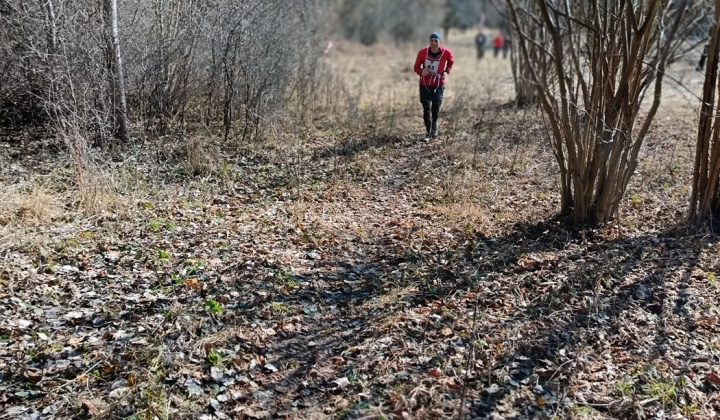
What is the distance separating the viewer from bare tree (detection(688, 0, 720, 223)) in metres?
5.77

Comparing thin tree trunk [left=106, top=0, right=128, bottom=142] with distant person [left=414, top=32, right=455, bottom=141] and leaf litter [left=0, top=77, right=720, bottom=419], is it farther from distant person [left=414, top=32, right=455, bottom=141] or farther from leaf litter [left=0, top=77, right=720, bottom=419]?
distant person [left=414, top=32, right=455, bottom=141]

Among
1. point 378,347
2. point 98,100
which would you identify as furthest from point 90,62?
point 378,347

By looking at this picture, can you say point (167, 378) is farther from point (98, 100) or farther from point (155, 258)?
point (98, 100)

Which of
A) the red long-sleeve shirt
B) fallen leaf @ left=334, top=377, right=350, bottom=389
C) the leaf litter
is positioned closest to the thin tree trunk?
the leaf litter

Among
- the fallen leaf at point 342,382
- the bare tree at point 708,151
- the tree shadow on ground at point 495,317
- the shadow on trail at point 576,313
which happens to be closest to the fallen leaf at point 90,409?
the tree shadow on ground at point 495,317

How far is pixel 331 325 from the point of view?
4.69m

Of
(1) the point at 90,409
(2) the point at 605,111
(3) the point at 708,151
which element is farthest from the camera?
(3) the point at 708,151

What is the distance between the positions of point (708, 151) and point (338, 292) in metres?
4.18

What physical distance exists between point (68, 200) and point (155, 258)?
1730 millimetres

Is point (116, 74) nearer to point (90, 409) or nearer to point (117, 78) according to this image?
point (117, 78)

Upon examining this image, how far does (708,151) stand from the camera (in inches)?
243

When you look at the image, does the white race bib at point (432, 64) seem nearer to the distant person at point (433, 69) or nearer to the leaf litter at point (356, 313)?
the distant person at point (433, 69)

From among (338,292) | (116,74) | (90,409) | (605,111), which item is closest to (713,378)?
(605,111)

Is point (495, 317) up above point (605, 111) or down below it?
below
